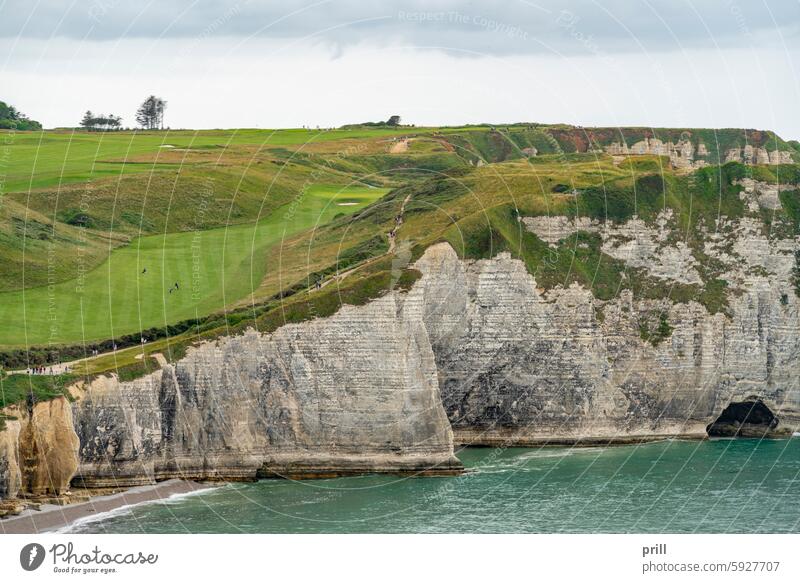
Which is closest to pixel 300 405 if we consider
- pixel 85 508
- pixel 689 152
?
pixel 85 508

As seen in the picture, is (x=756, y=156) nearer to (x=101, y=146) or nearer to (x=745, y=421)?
(x=745, y=421)

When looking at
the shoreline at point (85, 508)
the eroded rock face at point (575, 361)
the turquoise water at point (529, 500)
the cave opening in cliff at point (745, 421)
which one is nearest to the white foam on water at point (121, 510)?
the shoreline at point (85, 508)

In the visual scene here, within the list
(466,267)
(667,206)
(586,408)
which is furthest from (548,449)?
(667,206)

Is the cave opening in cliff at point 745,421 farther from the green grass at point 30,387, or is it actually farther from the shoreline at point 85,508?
the green grass at point 30,387

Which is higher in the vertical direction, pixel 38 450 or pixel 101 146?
pixel 101 146

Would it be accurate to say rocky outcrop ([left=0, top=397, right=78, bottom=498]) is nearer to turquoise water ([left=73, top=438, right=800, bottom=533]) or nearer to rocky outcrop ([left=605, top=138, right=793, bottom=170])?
turquoise water ([left=73, top=438, right=800, bottom=533])

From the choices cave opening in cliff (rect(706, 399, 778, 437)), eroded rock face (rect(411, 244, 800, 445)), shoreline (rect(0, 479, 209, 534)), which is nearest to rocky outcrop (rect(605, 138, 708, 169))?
eroded rock face (rect(411, 244, 800, 445))
